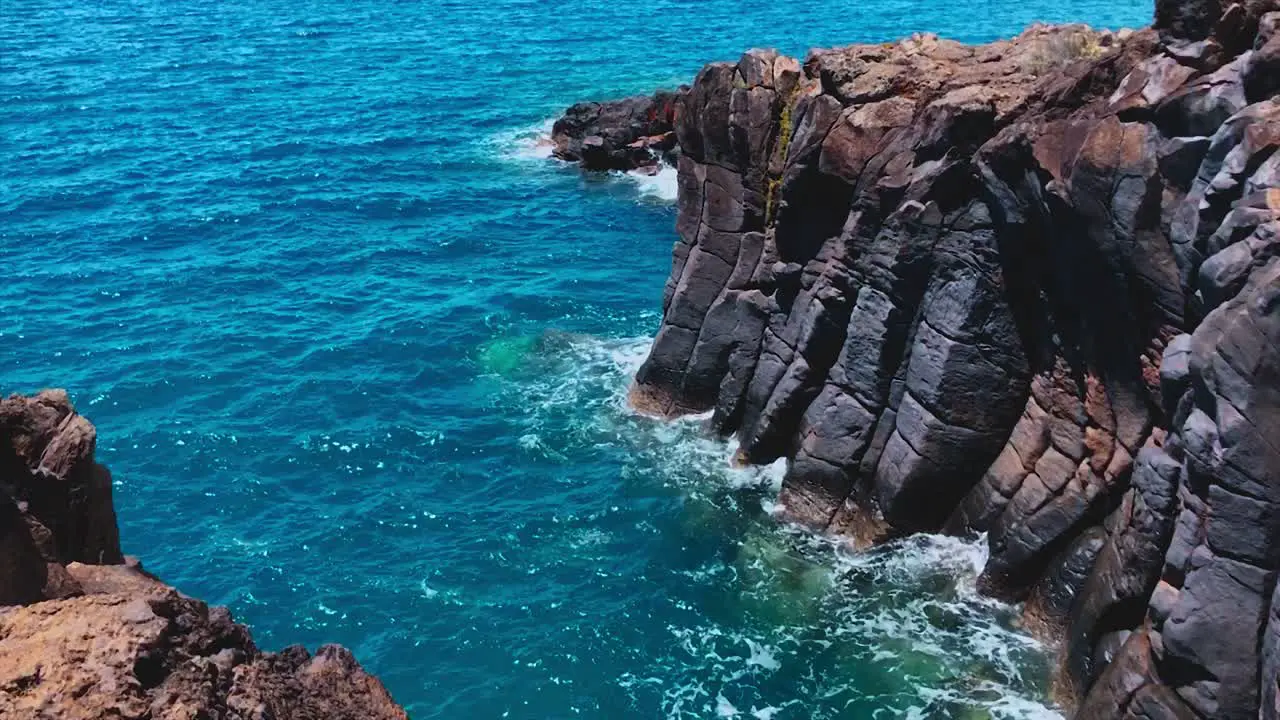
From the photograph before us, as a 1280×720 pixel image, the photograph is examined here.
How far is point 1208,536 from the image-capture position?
936 inches

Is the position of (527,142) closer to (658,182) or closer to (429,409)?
(658,182)

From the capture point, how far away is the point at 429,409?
4775cm

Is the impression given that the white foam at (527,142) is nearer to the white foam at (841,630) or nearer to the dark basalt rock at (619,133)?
the dark basalt rock at (619,133)

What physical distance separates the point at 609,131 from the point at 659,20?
4178 centimetres

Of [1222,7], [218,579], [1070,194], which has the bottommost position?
[218,579]

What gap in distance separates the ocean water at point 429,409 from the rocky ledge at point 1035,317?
8.35 feet

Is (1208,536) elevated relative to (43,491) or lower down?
lower down

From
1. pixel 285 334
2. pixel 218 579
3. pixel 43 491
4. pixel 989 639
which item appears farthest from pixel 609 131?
pixel 43 491

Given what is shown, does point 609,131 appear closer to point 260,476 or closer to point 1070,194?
point 260,476

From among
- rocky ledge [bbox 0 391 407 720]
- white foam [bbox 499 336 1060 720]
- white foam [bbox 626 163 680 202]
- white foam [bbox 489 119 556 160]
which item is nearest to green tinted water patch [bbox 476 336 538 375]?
white foam [bbox 499 336 1060 720]

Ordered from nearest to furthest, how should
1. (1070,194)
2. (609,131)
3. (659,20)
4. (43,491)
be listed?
(43,491) < (1070,194) < (609,131) < (659,20)

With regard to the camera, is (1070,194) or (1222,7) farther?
(1070,194)

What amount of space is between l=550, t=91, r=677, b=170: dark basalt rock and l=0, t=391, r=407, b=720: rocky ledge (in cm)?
6086

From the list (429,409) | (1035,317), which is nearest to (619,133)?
(429,409)
